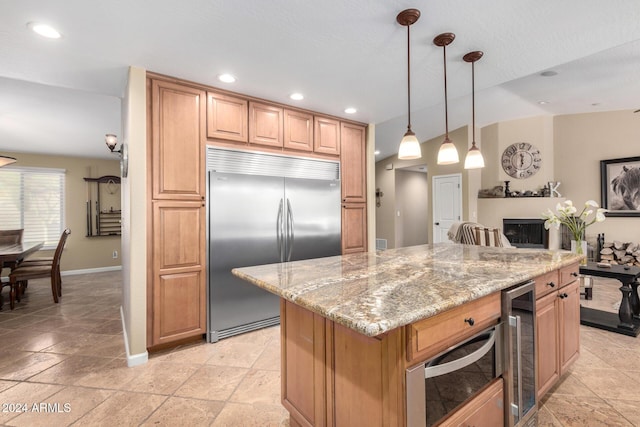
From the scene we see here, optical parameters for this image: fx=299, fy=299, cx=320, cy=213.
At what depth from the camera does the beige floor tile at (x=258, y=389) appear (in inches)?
75.8

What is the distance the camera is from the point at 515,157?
19.4 ft

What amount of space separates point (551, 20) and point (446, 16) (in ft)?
2.24

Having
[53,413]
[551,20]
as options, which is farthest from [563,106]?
[53,413]

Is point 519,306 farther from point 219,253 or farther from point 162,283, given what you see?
point 162,283

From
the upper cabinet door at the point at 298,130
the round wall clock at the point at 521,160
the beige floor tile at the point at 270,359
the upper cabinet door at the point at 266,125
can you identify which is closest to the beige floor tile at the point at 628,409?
the beige floor tile at the point at 270,359

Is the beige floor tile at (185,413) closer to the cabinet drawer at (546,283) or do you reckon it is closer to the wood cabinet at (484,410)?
the wood cabinet at (484,410)

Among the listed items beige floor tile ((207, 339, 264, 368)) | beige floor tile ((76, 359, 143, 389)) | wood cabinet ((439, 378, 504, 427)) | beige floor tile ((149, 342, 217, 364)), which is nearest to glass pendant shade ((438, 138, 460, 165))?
wood cabinet ((439, 378, 504, 427))

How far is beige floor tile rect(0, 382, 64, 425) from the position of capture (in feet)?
5.97

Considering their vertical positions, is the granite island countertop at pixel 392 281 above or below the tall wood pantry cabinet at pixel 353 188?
below

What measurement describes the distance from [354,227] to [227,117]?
1925 mm

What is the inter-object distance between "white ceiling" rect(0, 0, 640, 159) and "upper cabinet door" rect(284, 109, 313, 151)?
0.14 metres

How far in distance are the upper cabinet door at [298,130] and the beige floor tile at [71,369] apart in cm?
253

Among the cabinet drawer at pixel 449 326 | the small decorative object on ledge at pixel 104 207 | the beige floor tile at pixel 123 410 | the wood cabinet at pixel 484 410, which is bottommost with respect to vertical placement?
the beige floor tile at pixel 123 410

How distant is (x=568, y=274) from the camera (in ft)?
6.47
